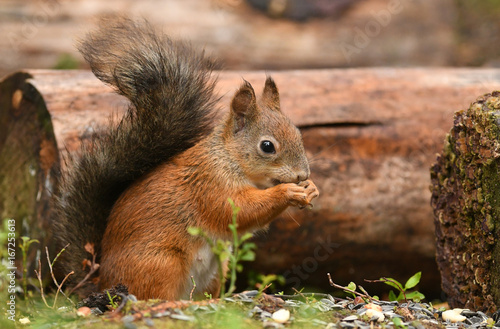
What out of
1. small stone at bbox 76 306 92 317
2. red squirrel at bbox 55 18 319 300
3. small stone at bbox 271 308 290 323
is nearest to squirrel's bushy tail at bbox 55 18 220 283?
red squirrel at bbox 55 18 319 300

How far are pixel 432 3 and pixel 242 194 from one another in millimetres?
6626

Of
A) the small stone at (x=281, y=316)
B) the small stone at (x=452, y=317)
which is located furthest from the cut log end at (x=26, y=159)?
the small stone at (x=452, y=317)

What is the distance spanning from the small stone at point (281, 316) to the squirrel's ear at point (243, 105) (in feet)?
3.76

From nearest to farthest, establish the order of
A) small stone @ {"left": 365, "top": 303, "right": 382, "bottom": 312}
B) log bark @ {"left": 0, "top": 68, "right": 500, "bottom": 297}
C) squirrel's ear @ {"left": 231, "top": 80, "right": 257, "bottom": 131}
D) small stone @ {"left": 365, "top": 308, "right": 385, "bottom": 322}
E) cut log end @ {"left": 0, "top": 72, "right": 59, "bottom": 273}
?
small stone @ {"left": 365, "top": 308, "right": 385, "bottom": 322} → small stone @ {"left": 365, "top": 303, "right": 382, "bottom": 312} → squirrel's ear @ {"left": 231, "top": 80, "right": 257, "bottom": 131} → cut log end @ {"left": 0, "top": 72, "right": 59, "bottom": 273} → log bark @ {"left": 0, "top": 68, "right": 500, "bottom": 297}

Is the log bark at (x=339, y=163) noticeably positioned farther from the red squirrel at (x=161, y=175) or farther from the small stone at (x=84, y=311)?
the small stone at (x=84, y=311)

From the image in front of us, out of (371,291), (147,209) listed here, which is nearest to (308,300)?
(147,209)

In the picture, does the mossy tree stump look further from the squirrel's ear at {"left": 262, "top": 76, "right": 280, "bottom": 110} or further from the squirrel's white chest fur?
the squirrel's white chest fur

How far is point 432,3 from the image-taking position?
8.35 m

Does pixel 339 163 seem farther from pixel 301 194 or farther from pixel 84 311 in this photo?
pixel 84 311

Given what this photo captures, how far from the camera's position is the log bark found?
3.63 metres

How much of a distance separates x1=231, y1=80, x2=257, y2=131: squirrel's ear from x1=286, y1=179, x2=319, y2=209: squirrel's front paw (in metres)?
0.51

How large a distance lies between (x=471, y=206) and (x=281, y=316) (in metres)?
1.19

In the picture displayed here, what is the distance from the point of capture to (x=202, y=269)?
9.53 feet

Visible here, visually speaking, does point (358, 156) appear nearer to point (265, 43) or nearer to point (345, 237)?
point (345, 237)
